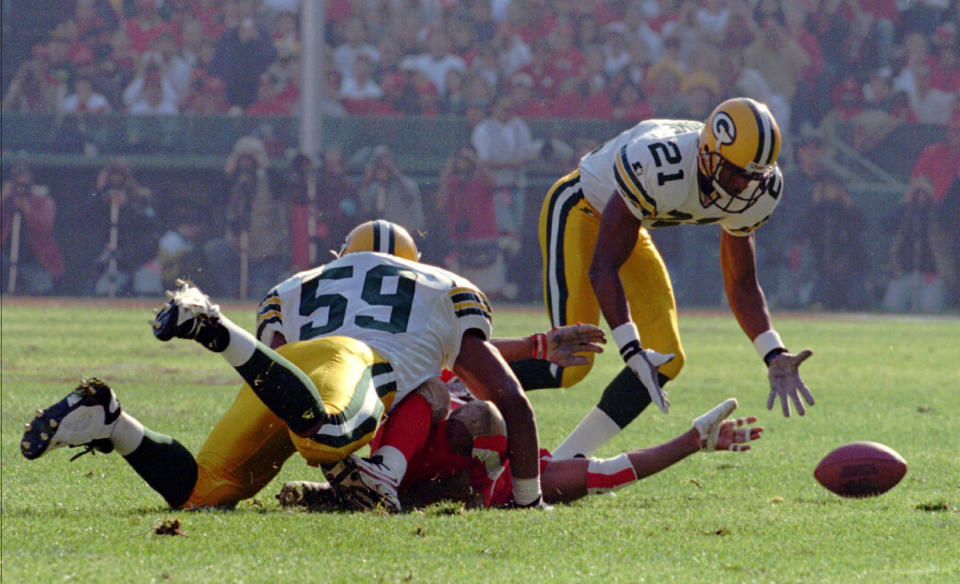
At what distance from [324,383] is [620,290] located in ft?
4.29

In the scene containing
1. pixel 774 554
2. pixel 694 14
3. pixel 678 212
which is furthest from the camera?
pixel 694 14

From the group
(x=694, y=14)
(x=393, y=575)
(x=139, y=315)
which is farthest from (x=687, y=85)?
(x=393, y=575)

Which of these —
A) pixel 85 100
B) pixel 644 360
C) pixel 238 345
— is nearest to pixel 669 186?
pixel 644 360

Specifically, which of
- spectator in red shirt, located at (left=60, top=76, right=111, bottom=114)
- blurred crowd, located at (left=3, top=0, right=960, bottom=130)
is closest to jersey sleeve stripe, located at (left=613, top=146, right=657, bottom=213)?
blurred crowd, located at (left=3, top=0, right=960, bottom=130)

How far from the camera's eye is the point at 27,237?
16.3m

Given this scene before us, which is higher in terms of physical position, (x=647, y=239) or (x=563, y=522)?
(x=647, y=239)

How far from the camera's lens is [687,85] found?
656 inches

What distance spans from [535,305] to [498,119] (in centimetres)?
238

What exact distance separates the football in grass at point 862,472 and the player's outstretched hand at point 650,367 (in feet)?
2.01

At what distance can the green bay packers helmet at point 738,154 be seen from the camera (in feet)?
15.2

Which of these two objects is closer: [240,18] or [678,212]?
[678,212]

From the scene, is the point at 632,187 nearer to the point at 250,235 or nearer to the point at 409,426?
the point at 409,426

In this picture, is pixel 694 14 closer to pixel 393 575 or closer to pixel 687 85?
pixel 687 85

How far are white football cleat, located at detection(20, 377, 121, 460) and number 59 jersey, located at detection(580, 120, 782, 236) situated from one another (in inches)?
82.0
